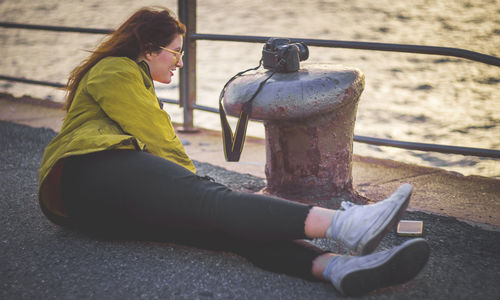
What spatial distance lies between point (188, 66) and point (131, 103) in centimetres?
245

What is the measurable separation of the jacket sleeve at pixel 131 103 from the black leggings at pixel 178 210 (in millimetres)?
166

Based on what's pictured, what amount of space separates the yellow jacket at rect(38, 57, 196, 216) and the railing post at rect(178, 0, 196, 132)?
2276 mm

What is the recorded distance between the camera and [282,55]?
8.37 feet

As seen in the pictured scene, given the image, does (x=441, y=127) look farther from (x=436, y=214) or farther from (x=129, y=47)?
(x=129, y=47)

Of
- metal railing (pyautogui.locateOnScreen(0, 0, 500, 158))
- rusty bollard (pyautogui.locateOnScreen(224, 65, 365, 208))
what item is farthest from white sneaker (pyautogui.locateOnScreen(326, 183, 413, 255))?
metal railing (pyautogui.locateOnScreen(0, 0, 500, 158))

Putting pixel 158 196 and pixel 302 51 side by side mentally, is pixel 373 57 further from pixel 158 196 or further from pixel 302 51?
pixel 158 196

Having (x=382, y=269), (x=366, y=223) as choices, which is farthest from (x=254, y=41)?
(x=382, y=269)

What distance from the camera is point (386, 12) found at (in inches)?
1310

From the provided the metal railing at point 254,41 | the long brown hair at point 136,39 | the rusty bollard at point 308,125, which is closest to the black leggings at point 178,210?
the long brown hair at point 136,39

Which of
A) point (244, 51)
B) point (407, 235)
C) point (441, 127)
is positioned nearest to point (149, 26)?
point (407, 235)

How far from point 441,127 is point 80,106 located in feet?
27.9

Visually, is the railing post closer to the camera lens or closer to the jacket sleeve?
the camera lens

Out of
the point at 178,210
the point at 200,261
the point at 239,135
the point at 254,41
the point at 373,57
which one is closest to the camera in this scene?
the point at 178,210

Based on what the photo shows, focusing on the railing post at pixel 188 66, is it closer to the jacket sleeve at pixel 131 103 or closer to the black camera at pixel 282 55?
the black camera at pixel 282 55
